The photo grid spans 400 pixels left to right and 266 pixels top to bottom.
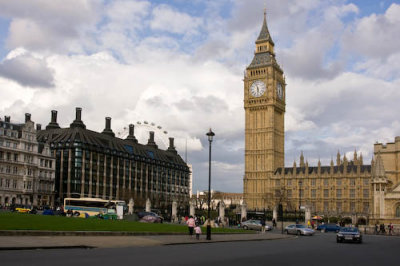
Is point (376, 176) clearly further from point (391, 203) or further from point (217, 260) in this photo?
point (217, 260)

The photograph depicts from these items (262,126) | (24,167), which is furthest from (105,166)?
(262,126)

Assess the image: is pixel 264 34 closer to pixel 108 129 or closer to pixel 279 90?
pixel 279 90

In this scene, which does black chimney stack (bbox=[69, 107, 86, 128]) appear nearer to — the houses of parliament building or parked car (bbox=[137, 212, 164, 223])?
the houses of parliament building

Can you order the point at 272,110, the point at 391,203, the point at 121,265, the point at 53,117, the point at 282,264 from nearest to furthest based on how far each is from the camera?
the point at 121,265, the point at 282,264, the point at 391,203, the point at 53,117, the point at 272,110

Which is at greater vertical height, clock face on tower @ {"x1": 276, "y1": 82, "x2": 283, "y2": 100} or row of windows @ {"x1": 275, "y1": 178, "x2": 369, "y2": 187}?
clock face on tower @ {"x1": 276, "y1": 82, "x2": 283, "y2": 100}

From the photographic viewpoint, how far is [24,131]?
96.7m

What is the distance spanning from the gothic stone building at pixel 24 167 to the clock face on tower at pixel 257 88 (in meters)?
64.1

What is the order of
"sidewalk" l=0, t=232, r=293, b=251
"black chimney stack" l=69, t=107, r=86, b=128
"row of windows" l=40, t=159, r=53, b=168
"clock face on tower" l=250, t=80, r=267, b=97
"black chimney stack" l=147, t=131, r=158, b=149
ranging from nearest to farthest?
"sidewalk" l=0, t=232, r=293, b=251 → "row of windows" l=40, t=159, r=53, b=168 → "black chimney stack" l=69, t=107, r=86, b=128 → "clock face on tower" l=250, t=80, r=267, b=97 → "black chimney stack" l=147, t=131, r=158, b=149

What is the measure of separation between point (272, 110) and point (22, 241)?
123 m

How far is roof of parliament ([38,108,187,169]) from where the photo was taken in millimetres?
114875

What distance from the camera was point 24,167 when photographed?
96625 mm

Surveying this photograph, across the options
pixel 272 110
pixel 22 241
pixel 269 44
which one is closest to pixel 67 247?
pixel 22 241

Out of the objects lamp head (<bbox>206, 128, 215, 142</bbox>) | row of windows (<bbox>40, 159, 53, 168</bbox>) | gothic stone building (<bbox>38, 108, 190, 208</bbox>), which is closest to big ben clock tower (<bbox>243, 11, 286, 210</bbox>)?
gothic stone building (<bbox>38, 108, 190, 208</bbox>)

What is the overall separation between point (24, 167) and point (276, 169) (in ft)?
238
